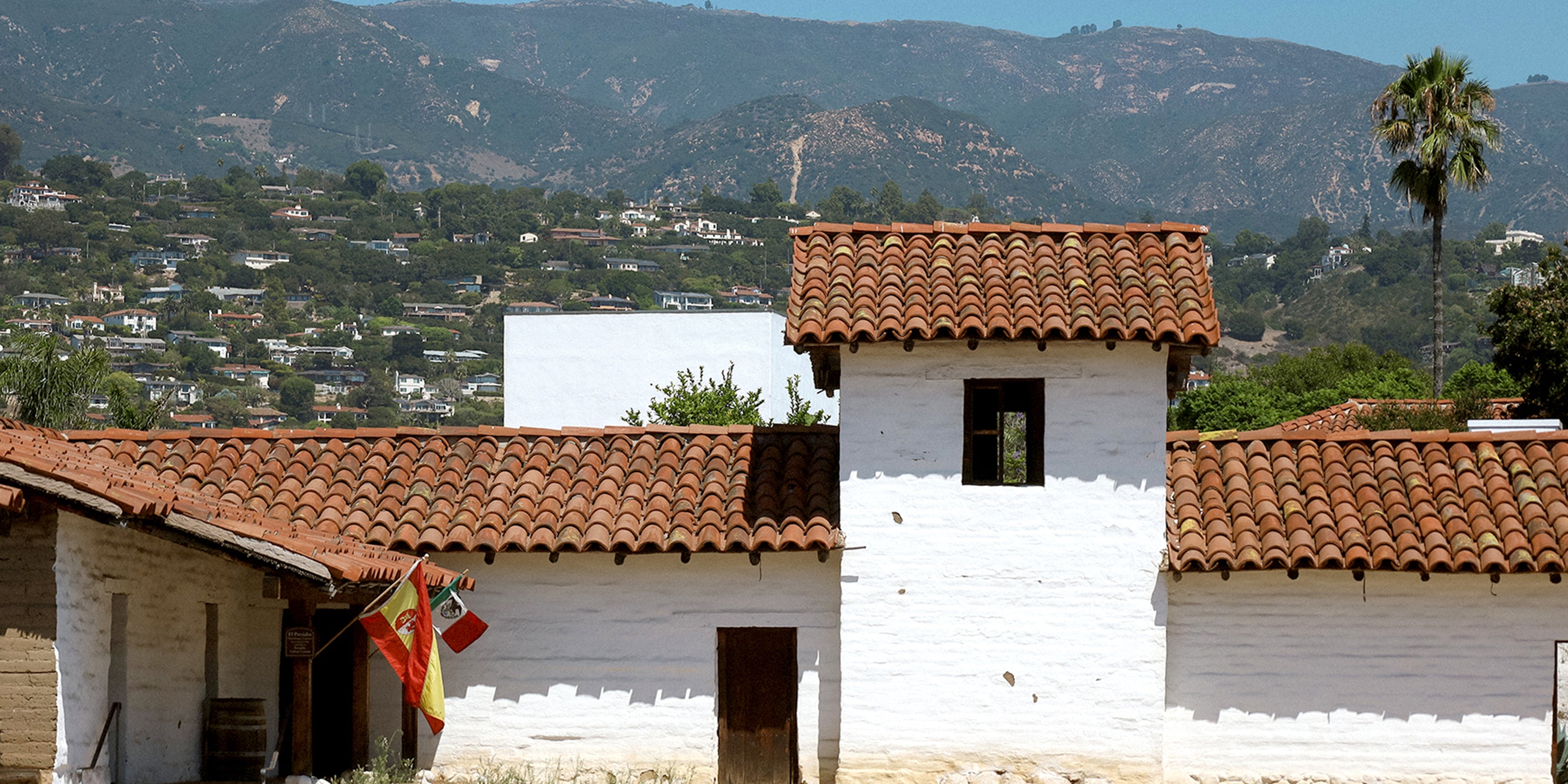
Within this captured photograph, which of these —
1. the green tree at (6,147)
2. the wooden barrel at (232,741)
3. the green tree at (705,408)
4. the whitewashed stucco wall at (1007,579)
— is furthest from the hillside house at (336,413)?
the green tree at (6,147)

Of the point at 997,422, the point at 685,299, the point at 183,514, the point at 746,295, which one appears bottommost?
the point at 183,514

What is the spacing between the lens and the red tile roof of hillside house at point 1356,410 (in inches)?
1417

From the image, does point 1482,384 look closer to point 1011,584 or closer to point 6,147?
point 1011,584

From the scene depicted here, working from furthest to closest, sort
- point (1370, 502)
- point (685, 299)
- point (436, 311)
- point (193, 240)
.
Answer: point (193, 240) → point (436, 311) → point (685, 299) → point (1370, 502)

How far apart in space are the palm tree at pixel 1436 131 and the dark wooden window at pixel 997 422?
29758 mm

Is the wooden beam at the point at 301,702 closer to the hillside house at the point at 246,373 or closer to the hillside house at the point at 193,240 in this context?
the hillside house at the point at 246,373

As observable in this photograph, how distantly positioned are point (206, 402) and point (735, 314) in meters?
61.3

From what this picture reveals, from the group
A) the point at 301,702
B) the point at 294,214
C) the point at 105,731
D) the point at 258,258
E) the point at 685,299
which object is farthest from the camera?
the point at 294,214

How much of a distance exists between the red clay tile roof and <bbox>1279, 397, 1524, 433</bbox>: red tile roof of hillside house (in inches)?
806

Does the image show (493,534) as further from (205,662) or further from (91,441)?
(91,441)

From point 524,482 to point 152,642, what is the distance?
3.47 m

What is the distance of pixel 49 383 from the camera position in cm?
3077

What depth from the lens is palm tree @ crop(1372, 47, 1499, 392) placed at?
4062 centimetres

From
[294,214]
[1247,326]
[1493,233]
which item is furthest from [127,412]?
[1493,233]
